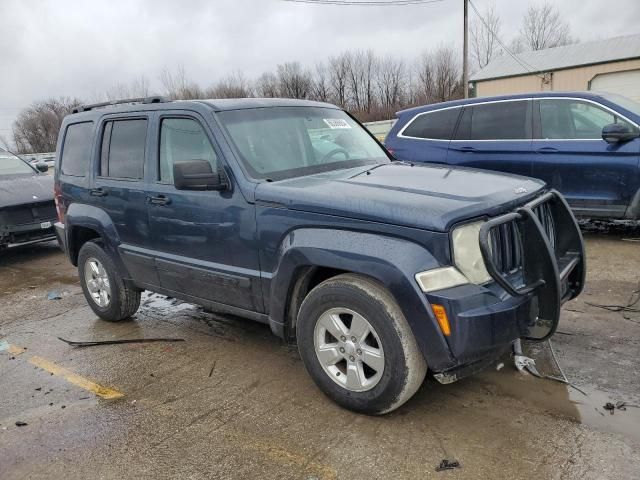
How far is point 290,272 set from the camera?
10.8 ft

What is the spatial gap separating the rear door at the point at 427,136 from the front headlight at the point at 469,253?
15.7 feet

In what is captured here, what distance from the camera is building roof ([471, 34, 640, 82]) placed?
2991 centimetres

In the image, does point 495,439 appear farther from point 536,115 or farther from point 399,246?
point 536,115

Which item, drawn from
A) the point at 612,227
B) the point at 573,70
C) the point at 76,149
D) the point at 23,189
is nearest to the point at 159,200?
the point at 76,149

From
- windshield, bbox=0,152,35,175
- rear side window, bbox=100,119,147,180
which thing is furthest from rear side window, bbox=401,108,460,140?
windshield, bbox=0,152,35,175

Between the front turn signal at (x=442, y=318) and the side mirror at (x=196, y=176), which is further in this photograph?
the side mirror at (x=196, y=176)

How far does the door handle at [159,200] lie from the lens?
406cm

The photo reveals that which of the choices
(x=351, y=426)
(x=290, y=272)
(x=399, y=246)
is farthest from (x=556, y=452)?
(x=290, y=272)

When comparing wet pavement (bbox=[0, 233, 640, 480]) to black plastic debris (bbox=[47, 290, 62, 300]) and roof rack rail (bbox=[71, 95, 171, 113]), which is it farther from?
roof rack rail (bbox=[71, 95, 171, 113])

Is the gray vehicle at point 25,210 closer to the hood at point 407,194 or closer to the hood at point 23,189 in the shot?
the hood at point 23,189

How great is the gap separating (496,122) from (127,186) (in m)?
5.07

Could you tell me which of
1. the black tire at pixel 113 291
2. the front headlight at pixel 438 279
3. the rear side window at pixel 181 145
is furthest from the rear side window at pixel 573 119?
the black tire at pixel 113 291

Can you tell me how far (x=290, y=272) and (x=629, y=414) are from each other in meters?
2.09

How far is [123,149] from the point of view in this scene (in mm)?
4609
